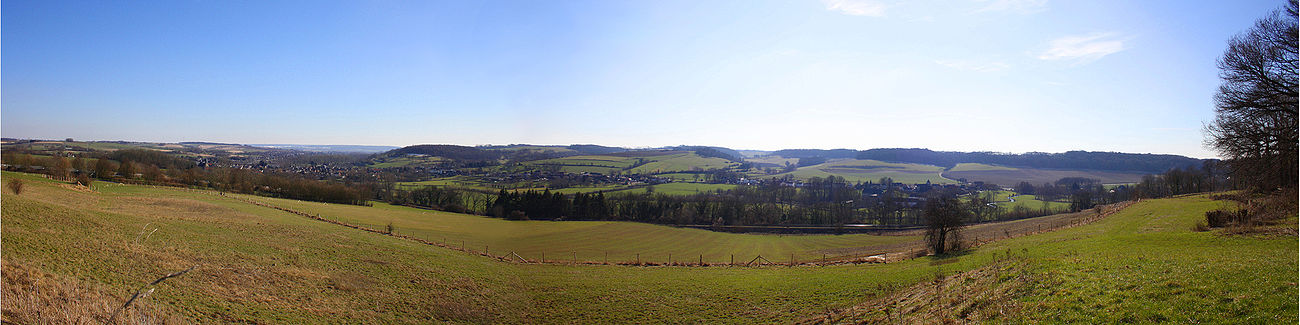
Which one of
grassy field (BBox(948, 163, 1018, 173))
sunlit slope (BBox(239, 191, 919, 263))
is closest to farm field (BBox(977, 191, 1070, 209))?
sunlit slope (BBox(239, 191, 919, 263))

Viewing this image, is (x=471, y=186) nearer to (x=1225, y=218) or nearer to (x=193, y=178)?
(x=193, y=178)

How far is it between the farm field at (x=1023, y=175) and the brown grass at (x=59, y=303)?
122 m

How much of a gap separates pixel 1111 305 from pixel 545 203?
41.3 metres

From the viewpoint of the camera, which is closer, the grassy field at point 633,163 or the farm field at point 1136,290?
the farm field at point 1136,290

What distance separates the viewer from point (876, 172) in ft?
410

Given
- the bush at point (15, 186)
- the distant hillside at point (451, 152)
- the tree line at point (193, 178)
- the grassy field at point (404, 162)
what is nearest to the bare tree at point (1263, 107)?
the bush at point (15, 186)

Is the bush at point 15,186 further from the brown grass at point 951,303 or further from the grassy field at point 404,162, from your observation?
the grassy field at point 404,162

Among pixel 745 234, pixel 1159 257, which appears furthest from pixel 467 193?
pixel 1159 257

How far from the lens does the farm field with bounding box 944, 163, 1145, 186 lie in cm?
10116

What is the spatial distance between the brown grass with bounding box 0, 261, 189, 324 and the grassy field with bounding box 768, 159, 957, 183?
109551 mm

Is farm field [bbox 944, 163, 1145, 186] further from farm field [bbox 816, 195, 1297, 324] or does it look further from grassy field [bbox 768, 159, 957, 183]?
farm field [bbox 816, 195, 1297, 324]

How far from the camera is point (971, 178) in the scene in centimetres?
11188

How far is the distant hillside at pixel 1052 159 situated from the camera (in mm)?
104375

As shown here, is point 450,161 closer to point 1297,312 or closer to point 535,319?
point 535,319
